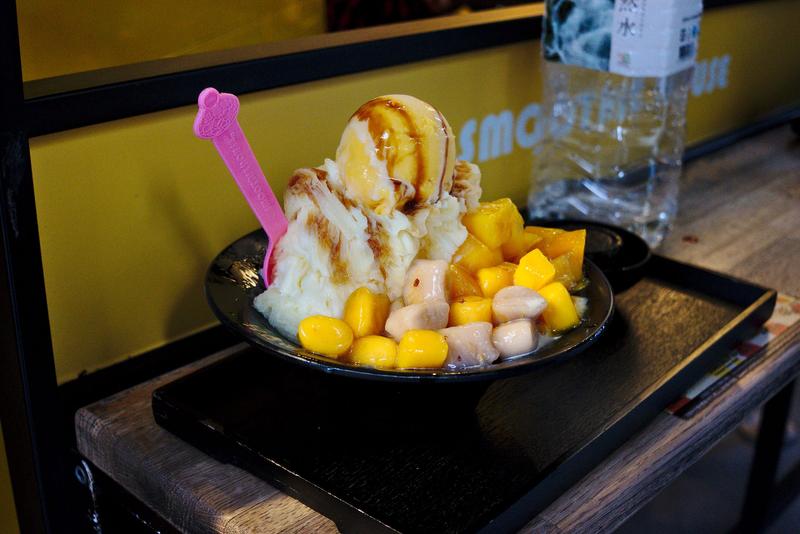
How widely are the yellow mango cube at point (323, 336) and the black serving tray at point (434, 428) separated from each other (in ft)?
0.21

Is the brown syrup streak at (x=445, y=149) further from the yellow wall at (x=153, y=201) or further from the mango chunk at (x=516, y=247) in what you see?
the yellow wall at (x=153, y=201)

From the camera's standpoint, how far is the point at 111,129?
1.01m

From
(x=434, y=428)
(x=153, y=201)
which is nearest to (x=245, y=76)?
(x=153, y=201)

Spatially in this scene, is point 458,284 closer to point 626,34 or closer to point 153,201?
point 153,201

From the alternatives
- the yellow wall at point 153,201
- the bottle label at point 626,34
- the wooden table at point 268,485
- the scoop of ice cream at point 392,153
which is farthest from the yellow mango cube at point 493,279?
the bottle label at point 626,34

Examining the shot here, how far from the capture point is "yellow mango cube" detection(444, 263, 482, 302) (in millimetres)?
910

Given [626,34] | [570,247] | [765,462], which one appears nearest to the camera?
[570,247]

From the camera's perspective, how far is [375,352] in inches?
32.3

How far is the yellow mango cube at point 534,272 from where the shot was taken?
0.91m

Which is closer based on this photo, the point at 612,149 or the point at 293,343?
the point at 293,343

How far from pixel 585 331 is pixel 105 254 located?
58 cm

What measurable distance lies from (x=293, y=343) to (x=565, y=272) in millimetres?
333

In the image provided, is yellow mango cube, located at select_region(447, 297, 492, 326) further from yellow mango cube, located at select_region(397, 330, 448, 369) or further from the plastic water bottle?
the plastic water bottle

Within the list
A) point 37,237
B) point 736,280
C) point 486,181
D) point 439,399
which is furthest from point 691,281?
point 37,237
